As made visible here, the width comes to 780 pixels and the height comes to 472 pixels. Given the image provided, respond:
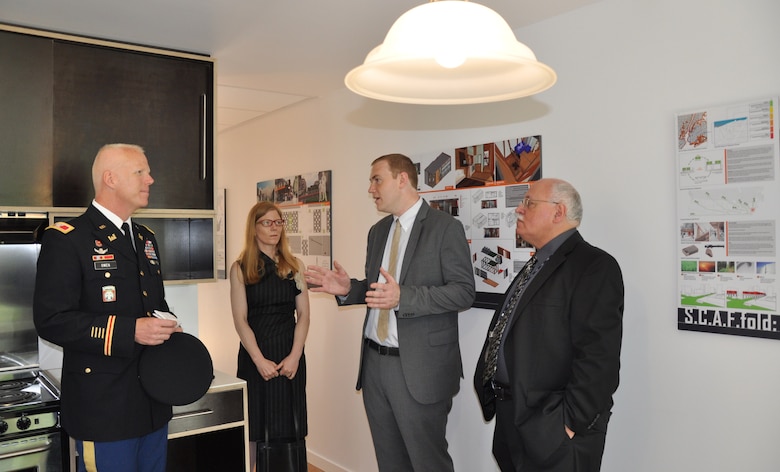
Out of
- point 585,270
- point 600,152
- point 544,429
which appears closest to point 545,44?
point 600,152

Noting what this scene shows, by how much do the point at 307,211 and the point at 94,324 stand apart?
8.94ft

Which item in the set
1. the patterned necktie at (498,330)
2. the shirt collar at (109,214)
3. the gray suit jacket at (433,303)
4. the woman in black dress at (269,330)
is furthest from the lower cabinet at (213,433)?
the patterned necktie at (498,330)

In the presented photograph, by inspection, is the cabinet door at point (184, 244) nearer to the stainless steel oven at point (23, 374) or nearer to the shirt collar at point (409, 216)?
the stainless steel oven at point (23, 374)

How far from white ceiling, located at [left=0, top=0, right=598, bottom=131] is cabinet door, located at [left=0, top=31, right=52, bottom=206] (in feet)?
0.50

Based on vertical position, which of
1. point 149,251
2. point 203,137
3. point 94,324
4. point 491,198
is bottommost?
point 94,324

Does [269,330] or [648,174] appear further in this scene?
[269,330]

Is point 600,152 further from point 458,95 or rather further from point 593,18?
point 458,95

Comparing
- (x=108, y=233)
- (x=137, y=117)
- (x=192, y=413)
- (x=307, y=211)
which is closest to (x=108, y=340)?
(x=108, y=233)

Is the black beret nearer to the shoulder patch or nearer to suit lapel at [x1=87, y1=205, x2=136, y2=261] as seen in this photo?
suit lapel at [x1=87, y1=205, x2=136, y2=261]

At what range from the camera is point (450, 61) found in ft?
3.55

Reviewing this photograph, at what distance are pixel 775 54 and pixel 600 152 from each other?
0.73m

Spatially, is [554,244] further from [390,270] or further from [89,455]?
[89,455]

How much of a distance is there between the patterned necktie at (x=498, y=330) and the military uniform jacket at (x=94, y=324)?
1.23 metres

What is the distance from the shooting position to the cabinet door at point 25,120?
298 cm
